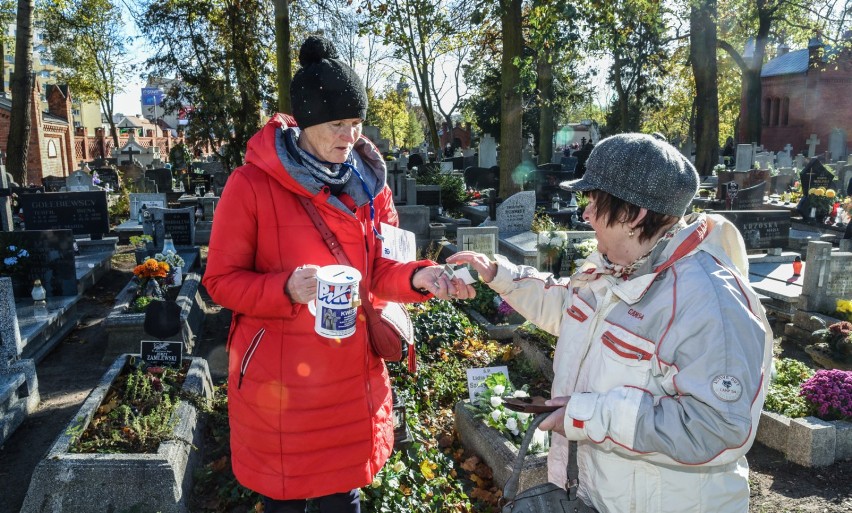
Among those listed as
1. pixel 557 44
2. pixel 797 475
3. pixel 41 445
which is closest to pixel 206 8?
pixel 557 44

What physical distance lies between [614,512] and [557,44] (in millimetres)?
9514

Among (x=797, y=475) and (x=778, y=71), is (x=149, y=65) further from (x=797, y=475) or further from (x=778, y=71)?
(x=778, y=71)

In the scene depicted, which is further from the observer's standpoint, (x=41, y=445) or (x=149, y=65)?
(x=149, y=65)

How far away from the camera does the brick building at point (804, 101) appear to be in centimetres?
4225

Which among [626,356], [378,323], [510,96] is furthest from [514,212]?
→ [626,356]

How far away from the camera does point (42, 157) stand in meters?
30.2

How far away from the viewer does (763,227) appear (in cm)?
1057

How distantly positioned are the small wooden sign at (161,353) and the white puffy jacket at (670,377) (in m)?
3.59

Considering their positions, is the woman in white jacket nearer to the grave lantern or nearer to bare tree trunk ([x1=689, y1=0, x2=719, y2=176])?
the grave lantern

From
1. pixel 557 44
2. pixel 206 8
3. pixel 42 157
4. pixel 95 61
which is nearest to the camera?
pixel 557 44

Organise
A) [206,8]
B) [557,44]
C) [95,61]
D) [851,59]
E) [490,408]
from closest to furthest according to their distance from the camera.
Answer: [490,408], [557,44], [206,8], [95,61], [851,59]

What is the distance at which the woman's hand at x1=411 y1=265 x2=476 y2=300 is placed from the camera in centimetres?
237

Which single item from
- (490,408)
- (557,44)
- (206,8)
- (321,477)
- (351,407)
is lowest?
(490,408)

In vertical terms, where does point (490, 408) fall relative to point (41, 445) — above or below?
above
